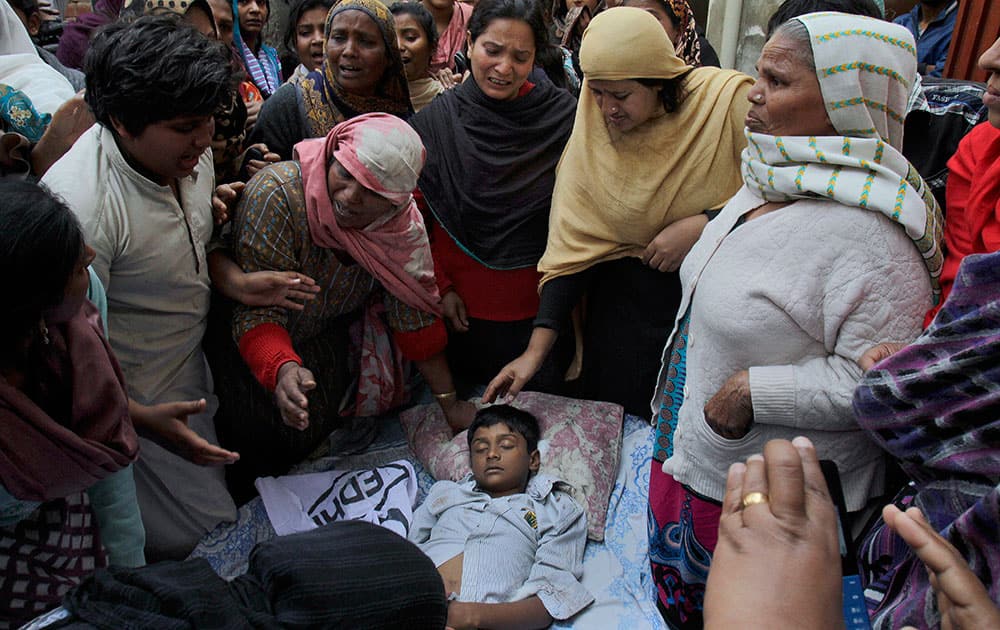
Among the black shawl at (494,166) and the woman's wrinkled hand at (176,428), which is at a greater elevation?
the black shawl at (494,166)

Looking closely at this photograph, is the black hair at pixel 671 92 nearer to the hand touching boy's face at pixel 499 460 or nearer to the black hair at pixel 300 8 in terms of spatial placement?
the hand touching boy's face at pixel 499 460

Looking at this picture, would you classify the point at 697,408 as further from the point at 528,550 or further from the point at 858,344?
the point at 528,550

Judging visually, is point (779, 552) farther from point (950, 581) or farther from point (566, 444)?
point (566, 444)

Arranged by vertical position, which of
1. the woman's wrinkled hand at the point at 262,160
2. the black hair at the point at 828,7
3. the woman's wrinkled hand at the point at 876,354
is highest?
the black hair at the point at 828,7

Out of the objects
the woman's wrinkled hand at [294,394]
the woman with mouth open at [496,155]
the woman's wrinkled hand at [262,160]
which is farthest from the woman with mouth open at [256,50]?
the woman's wrinkled hand at [294,394]

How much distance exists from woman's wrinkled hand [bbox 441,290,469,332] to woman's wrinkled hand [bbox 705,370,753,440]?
1.54 metres

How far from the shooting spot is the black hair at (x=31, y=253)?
1391mm

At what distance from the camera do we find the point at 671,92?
2.50 m

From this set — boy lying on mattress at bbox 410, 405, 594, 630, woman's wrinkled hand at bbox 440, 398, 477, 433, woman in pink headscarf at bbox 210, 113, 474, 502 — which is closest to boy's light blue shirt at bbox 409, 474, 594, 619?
boy lying on mattress at bbox 410, 405, 594, 630

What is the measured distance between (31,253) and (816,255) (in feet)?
5.31

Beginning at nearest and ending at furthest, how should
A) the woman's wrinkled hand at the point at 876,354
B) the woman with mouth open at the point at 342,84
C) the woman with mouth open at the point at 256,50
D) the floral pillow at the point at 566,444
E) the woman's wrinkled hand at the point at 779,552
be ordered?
the woman's wrinkled hand at the point at 779,552, the woman's wrinkled hand at the point at 876,354, the floral pillow at the point at 566,444, the woman with mouth open at the point at 342,84, the woman with mouth open at the point at 256,50

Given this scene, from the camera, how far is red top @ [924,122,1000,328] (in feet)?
5.57

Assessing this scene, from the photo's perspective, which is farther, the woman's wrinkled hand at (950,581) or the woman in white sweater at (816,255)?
the woman in white sweater at (816,255)

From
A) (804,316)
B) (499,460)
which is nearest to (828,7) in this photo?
(804,316)
